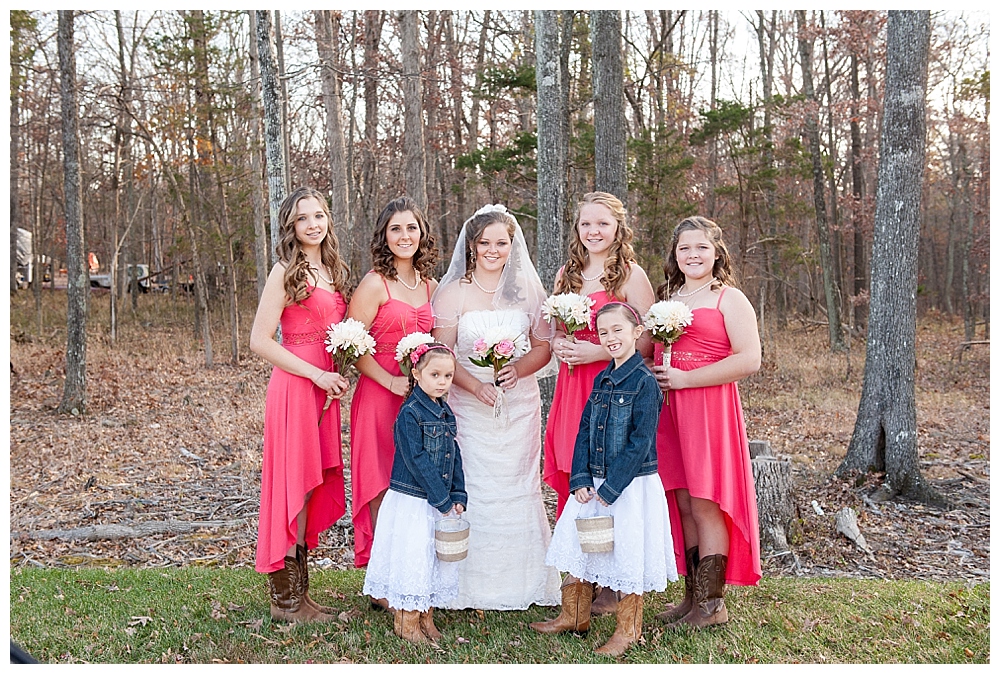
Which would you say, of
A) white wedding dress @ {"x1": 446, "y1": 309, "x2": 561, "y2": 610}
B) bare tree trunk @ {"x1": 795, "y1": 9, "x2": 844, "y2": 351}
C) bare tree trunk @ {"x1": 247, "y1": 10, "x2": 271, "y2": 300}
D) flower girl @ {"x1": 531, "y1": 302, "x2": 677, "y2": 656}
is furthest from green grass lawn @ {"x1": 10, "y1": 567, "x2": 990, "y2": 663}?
bare tree trunk @ {"x1": 795, "y1": 9, "x2": 844, "y2": 351}

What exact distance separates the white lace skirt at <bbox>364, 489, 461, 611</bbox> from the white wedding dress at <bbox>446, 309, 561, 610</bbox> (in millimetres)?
313

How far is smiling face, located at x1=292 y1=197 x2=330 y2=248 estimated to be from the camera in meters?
4.29

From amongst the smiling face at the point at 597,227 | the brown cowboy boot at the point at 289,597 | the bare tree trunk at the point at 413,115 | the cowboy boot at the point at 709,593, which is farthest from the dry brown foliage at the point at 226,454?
the bare tree trunk at the point at 413,115

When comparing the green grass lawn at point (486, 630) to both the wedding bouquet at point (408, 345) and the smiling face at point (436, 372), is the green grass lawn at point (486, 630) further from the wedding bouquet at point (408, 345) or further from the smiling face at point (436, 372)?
the wedding bouquet at point (408, 345)

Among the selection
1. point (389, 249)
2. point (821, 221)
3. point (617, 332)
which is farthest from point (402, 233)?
point (821, 221)

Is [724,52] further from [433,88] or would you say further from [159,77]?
[159,77]

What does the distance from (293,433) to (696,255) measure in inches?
90.3

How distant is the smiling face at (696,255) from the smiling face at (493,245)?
3.00 ft

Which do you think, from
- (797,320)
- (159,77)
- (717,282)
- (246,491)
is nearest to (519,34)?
(159,77)

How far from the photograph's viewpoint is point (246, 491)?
26.7 feet

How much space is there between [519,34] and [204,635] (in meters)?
16.9

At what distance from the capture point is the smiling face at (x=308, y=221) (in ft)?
14.1

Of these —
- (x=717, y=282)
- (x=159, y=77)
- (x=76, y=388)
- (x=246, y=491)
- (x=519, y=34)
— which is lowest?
(x=246, y=491)

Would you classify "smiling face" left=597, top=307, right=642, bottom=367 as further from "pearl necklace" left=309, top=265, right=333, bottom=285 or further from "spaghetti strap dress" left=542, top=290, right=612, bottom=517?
"pearl necklace" left=309, top=265, right=333, bottom=285
